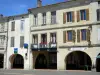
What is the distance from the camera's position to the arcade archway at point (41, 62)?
42.3 meters

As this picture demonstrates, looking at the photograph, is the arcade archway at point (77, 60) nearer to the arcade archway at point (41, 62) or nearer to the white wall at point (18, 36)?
the arcade archway at point (41, 62)

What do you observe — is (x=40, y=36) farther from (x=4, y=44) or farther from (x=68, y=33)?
(x=4, y=44)

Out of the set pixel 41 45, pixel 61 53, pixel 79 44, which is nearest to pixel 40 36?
pixel 41 45

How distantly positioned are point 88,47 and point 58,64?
569 centimetres

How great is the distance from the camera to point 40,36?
3991cm

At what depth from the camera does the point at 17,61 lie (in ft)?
151

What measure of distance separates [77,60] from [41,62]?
7113 millimetres

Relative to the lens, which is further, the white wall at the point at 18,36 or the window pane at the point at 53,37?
the white wall at the point at 18,36

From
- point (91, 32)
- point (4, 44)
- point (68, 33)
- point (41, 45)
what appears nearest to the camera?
point (91, 32)

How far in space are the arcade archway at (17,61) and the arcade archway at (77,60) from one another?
10.0 m

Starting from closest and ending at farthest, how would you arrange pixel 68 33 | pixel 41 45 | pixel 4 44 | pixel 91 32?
1. pixel 91 32
2. pixel 68 33
3. pixel 41 45
4. pixel 4 44

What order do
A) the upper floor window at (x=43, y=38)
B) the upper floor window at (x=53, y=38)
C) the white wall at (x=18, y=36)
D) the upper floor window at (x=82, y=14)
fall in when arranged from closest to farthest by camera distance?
the upper floor window at (x=82, y=14)
the upper floor window at (x=53, y=38)
the upper floor window at (x=43, y=38)
the white wall at (x=18, y=36)

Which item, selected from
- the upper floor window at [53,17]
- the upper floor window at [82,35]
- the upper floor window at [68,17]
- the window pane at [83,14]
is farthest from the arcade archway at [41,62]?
the window pane at [83,14]

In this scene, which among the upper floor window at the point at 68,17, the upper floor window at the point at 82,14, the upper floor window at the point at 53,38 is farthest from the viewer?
the upper floor window at the point at 53,38
